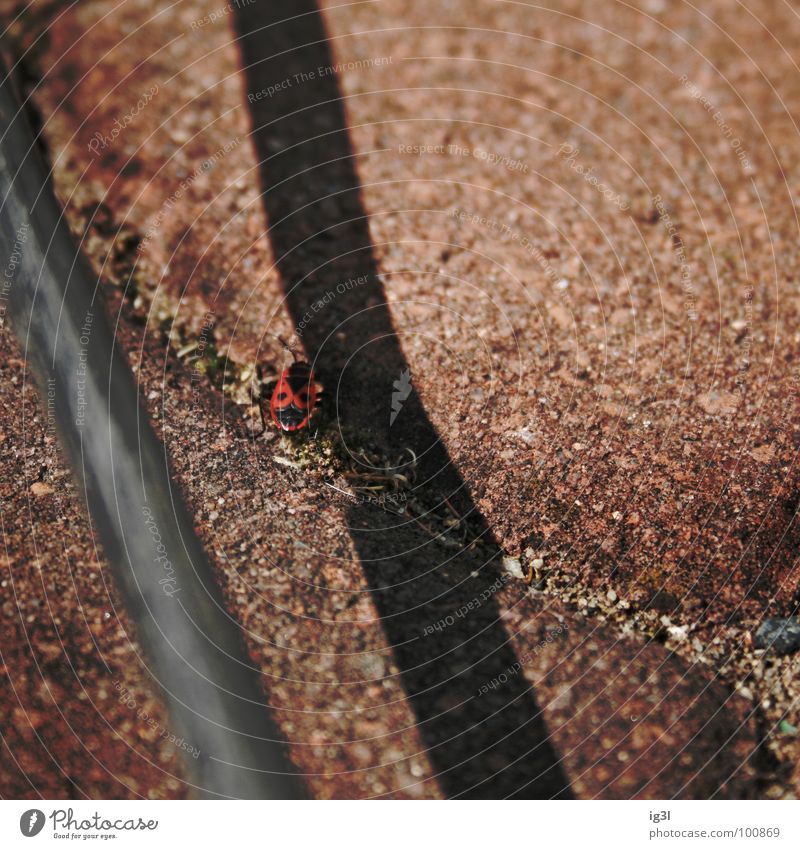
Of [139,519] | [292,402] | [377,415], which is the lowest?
[139,519]

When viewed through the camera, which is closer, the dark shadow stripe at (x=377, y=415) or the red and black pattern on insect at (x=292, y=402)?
the dark shadow stripe at (x=377, y=415)

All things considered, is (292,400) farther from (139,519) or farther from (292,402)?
(139,519)

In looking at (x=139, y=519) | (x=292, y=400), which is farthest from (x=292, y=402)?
(x=139, y=519)

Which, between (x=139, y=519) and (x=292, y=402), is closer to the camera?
(x=139, y=519)

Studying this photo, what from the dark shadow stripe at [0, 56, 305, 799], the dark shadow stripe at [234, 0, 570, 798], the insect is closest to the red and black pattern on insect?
the insect

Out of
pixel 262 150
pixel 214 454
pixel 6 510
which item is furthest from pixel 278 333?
pixel 6 510

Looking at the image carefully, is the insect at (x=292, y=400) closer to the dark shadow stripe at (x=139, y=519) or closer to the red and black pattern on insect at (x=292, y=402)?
the red and black pattern on insect at (x=292, y=402)

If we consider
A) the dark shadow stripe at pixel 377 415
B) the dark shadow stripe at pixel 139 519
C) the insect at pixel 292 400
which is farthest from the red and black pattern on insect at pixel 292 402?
the dark shadow stripe at pixel 139 519

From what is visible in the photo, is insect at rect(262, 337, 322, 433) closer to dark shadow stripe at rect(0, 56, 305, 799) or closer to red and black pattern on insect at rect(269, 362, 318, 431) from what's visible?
red and black pattern on insect at rect(269, 362, 318, 431)

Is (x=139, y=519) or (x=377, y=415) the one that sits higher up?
(x=377, y=415)

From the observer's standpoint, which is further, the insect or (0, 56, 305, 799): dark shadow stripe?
the insect
